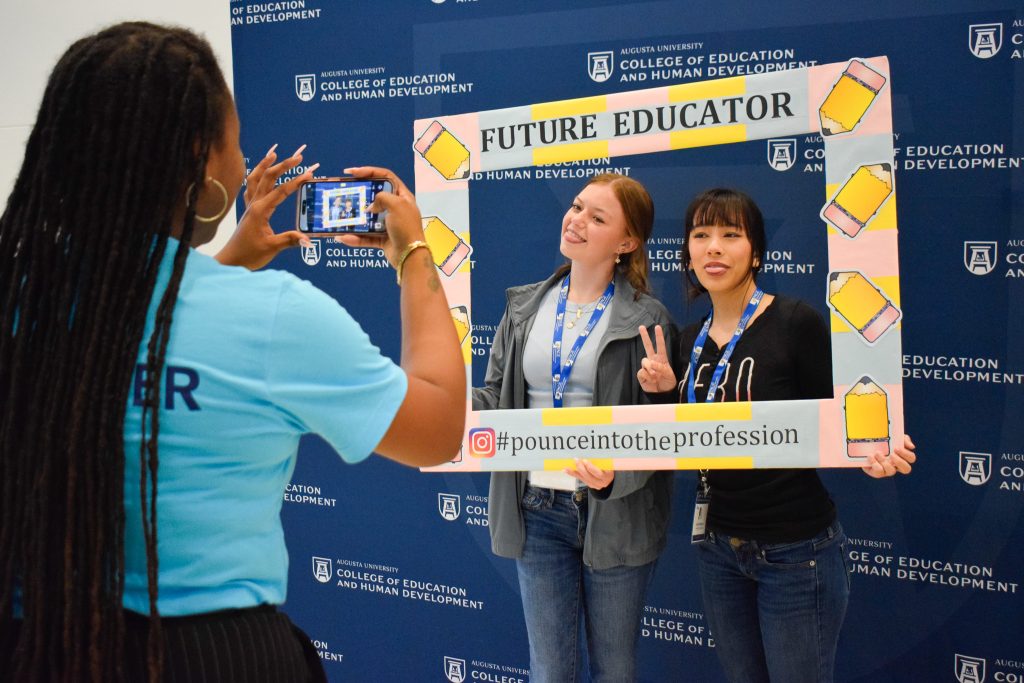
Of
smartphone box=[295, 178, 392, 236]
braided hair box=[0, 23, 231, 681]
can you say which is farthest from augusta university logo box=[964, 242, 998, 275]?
braided hair box=[0, 23, 231, 681]

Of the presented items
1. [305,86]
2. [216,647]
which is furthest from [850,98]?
[305,86]

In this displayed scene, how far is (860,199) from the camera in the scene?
2.34 metres

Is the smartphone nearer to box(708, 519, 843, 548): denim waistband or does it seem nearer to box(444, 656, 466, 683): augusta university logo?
box(708, 519, 843, 548): denim waistband

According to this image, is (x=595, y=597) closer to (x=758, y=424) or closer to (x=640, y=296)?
(x=758, y=424)

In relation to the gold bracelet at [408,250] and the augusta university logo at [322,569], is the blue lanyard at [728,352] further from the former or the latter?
the augusta university logo at [322,569]

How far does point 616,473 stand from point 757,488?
39 centimetres

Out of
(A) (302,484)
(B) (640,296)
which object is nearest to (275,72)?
(A) (302,484)

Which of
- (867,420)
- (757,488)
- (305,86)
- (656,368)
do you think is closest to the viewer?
(867,420)

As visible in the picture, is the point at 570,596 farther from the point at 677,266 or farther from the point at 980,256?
the point at 980,256

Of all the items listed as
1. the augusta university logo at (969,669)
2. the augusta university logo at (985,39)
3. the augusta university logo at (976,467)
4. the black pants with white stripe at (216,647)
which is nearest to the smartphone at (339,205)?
the black pants with white stripe at (216,647)

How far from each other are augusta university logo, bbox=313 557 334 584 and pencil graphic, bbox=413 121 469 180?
2011mm

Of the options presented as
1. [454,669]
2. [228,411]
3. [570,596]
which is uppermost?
[228,411]

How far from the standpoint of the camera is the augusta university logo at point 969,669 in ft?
9.57

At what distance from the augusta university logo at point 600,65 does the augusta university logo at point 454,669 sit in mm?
2369
